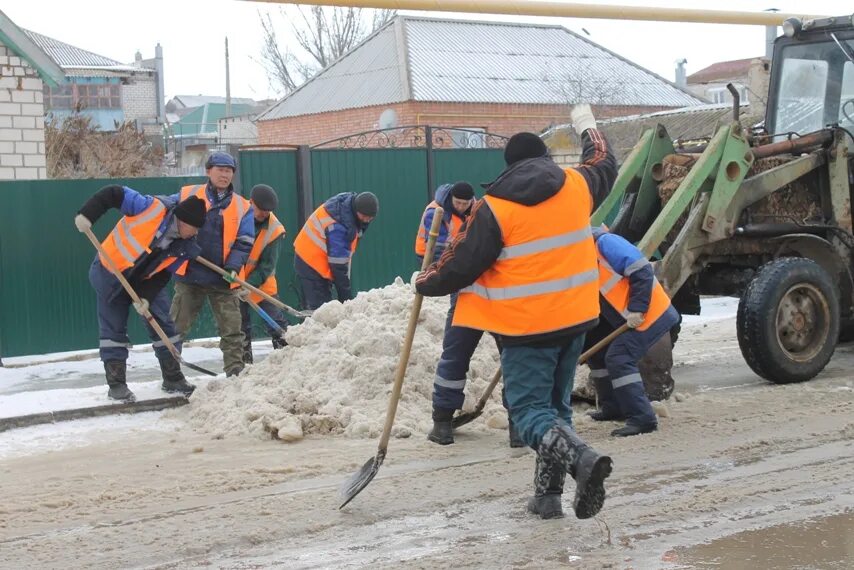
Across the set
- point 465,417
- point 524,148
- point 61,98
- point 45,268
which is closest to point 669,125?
point 45,268

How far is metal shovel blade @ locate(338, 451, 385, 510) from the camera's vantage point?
565cm

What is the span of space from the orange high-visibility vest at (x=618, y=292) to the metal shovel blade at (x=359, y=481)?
210cm

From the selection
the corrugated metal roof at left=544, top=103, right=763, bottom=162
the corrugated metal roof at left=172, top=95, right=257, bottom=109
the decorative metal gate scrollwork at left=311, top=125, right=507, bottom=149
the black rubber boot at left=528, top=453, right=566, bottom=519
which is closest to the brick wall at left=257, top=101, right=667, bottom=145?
the decorative metal gate scrollwork at left=311, top=125, right=507, bottom=149

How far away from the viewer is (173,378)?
9016 mm

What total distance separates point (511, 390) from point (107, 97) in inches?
1774

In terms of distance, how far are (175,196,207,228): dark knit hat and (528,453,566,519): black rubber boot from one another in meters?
3.97

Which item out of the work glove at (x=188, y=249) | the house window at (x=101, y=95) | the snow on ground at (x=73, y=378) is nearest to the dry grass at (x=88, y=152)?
the snow on ground at (x=73, y=378)

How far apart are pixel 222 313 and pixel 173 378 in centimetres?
69

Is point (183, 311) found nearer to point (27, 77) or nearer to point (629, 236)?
point (629, 236)

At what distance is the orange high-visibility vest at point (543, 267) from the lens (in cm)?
541

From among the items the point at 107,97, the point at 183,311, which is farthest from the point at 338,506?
the point at 107,97

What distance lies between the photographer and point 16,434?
7738mm

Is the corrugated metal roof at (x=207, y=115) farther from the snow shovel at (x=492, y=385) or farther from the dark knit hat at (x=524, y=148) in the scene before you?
the dark knit hat at (x=524, y=148)

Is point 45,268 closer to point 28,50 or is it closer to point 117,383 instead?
point 117,383
